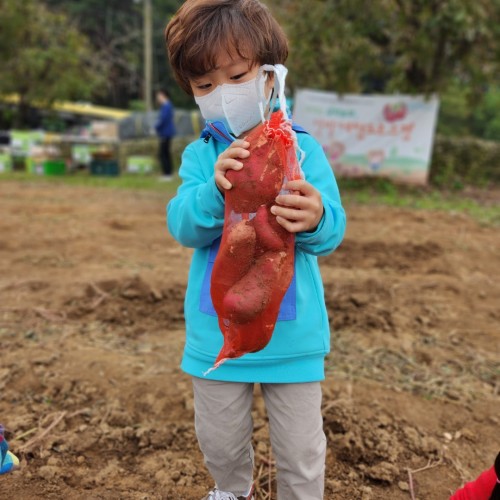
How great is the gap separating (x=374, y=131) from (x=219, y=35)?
28.3ft

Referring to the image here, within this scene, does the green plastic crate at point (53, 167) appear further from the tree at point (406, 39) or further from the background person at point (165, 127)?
the tree at point (406, 39)

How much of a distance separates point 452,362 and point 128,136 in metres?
16.8

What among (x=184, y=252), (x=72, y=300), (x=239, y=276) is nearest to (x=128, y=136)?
(x=184, y=252)

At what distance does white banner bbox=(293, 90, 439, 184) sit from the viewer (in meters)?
9.30

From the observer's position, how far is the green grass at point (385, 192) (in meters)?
7.89

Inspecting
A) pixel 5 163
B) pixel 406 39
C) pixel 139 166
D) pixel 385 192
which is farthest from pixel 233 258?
pixel 5 163

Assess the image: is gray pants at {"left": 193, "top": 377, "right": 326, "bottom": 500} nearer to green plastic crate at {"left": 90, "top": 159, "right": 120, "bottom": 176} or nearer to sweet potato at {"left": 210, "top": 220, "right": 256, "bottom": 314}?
sweet potato at {"left": 210, "top": 220, "right": 256, "bottom": 314}

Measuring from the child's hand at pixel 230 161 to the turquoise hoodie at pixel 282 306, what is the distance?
0.40 ft

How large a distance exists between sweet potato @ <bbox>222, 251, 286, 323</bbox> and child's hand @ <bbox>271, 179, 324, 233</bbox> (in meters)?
0.08

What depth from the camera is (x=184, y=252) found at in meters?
A: 5.09

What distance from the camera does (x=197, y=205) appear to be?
1.41 metres

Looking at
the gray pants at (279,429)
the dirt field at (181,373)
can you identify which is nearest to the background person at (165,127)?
the dirt field at (181,373)

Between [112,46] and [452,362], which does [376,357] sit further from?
[112,46]

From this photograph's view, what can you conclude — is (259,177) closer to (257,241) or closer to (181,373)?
(257,241)
